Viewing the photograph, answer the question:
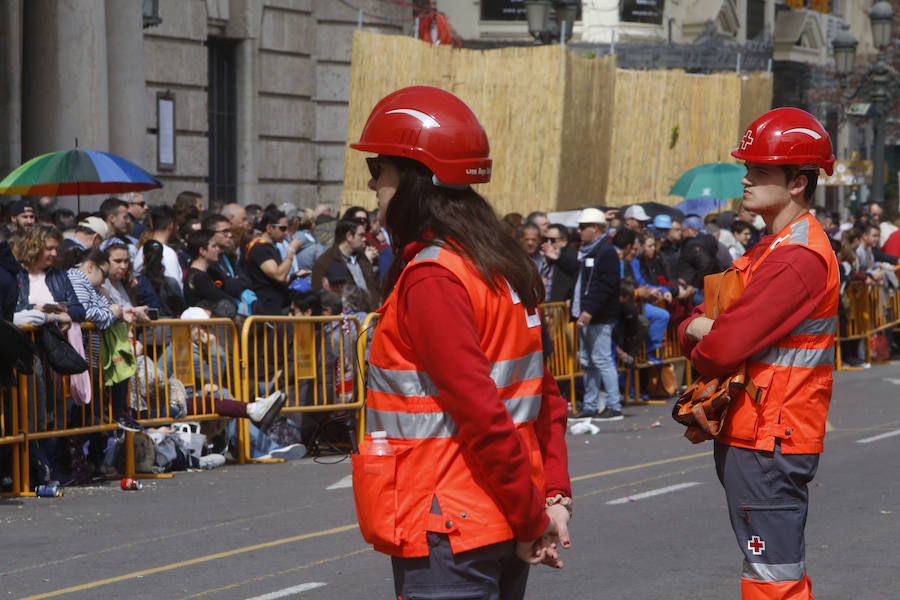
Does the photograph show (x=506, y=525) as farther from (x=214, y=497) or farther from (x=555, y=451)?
(x=214, y=497)

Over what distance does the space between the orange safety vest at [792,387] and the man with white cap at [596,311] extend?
9.36 metres

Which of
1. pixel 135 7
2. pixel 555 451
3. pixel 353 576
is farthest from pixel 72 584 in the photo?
pixel 135 7

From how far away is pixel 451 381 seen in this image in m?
3.41

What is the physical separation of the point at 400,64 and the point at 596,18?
1334 cm

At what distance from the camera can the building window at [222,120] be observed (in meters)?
24.3

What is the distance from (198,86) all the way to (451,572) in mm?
20508

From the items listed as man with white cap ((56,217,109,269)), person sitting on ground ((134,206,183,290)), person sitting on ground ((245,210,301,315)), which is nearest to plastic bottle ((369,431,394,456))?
man with white cap ((56,217,109,269))

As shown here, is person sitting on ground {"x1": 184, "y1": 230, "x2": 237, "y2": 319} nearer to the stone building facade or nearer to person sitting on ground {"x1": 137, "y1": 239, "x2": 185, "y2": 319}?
person sitting on ground {"x1": 137, "y1": 239, "x2": 185, "y2": 319}

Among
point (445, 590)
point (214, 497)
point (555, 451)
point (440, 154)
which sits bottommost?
point (214, 497)

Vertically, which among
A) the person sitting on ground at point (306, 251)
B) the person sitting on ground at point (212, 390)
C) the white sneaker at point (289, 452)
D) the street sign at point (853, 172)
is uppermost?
the street sign at point (853, 172)

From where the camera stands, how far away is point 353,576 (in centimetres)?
743

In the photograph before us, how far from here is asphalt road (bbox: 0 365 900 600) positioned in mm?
7211

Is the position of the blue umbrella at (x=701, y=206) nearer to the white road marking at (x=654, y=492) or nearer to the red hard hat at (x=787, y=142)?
the white road marking at (x=654, y=492)

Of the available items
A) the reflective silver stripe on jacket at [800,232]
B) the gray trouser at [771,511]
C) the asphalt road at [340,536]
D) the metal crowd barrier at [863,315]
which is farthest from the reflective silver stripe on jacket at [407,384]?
the metal crowd barrier at [863,315]
